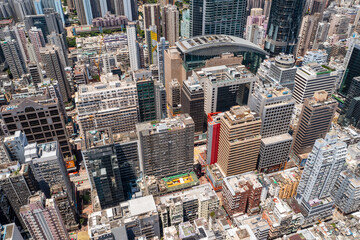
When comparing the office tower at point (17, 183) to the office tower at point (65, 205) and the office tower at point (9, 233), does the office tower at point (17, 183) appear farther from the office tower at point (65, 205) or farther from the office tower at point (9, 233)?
the office tower at point (9, 233)

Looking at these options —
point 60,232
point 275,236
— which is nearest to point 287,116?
point 275,236

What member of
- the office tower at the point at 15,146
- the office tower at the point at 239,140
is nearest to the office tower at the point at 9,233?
the office tower at the point at 15,146

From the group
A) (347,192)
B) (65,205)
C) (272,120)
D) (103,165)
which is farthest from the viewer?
(272,120)

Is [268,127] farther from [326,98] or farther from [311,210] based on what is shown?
[311,210]

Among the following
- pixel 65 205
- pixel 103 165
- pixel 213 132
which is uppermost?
pixel 103 165

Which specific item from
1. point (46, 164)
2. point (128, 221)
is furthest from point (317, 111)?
point (46, 164)

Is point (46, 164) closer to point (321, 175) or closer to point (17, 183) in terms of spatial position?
point (17, 183)
